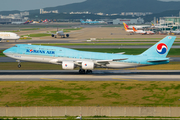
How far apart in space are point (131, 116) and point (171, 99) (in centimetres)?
1139

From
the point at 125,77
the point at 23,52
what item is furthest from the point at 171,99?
the point at 23,52

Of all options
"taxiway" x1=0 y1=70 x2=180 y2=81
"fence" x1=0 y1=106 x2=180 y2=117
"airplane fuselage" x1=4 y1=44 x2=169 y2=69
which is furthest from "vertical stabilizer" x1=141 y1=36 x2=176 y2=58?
"fence" x1=0 y1=106 x2=180 y2=117

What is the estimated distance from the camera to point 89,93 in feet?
135

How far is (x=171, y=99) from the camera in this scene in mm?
38594

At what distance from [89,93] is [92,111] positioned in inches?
415

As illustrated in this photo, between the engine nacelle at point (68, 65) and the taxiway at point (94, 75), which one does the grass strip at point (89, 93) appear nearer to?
the taxiway at point (94, 75)

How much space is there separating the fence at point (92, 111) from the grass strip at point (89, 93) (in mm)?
4966

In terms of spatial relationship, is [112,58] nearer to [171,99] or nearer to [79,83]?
[79,83]

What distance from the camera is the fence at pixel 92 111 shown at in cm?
3012

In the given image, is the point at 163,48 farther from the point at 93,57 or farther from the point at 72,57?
the point at 72,57

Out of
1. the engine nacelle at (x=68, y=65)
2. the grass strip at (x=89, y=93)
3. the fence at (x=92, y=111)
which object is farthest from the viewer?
the engine nacelle at (x=68, y=65)

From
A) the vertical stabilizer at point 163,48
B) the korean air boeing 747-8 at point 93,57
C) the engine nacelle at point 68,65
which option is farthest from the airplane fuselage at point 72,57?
the engine nacelle at point 68,65

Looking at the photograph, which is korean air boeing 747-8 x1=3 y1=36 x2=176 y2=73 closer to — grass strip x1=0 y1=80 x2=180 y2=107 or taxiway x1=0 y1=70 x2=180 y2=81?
taxiway x1=0 y1=70 x2=180 y2=81

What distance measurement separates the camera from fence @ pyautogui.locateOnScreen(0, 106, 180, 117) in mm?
30125
